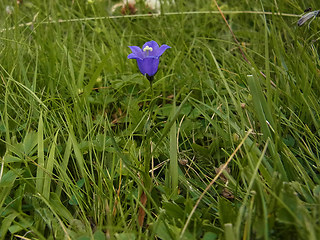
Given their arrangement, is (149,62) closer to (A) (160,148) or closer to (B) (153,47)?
(B) (153,47)

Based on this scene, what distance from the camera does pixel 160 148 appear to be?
63.5 inches

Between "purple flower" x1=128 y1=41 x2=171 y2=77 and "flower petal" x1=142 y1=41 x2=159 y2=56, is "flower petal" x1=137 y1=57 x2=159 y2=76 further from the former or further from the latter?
"flower petal" x1=142 y1=41 x2=159 y2=56

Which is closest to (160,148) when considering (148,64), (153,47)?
(148,64)

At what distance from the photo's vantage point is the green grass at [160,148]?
47.7 inches

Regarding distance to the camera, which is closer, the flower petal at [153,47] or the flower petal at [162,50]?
the flower petal at [162,50]

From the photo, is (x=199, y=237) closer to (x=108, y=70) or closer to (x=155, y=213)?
(x=155, y=213)

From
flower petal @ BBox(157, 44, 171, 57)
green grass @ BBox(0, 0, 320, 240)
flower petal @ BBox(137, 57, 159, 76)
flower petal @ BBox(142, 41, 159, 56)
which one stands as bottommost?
green grass @ BBox(0, 0, 320, 240)

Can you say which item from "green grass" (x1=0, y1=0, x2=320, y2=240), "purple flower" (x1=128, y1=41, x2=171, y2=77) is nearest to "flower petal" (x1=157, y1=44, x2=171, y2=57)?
"purple flower" (x1=128, y1=41, x2=171, y2=77)

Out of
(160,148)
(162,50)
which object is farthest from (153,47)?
(160,148)

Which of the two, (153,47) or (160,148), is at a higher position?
(153,47)

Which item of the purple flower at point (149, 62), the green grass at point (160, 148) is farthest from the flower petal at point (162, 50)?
the green grass at point (160, 148)

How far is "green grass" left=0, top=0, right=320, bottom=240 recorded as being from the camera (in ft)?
3.98

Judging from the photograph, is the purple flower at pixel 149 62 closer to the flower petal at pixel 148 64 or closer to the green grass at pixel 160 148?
the flower petal at pixel 148 64

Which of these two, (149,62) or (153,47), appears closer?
(149,62)
